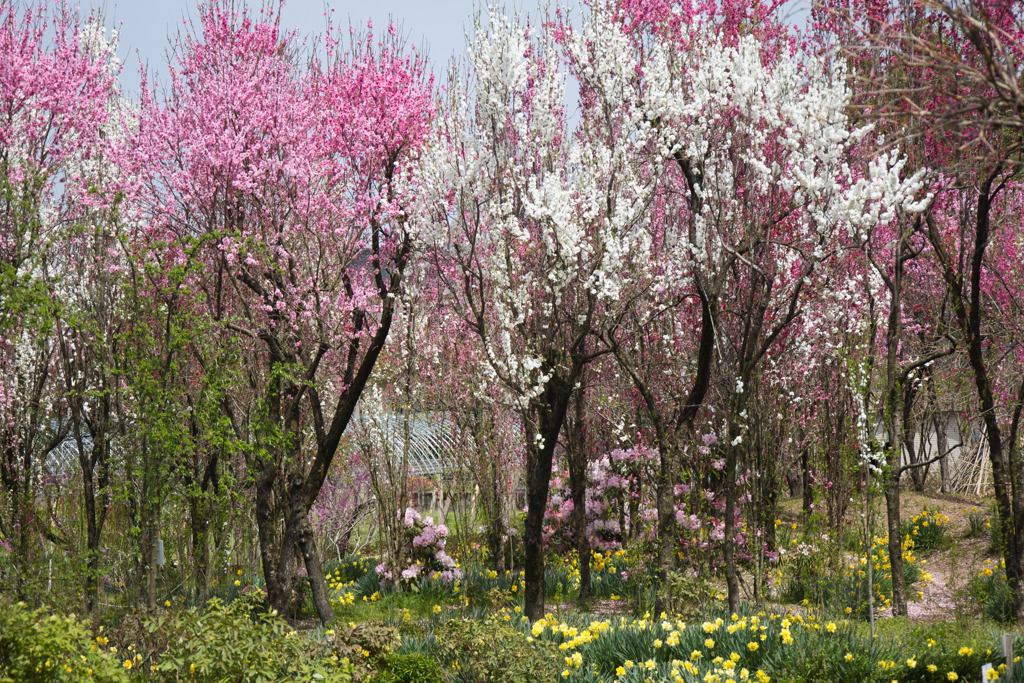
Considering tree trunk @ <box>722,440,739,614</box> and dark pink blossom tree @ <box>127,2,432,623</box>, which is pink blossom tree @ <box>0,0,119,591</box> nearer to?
dark pink blossom tree @ <box>127,2,432,623</box>

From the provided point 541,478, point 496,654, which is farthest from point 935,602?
point 496,654

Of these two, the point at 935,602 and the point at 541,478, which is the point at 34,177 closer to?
the point at 541,478

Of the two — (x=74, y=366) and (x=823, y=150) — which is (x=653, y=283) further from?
(x=74, y=366)

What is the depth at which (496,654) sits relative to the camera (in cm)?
523

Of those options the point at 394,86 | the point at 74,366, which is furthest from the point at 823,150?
the point at 74,366

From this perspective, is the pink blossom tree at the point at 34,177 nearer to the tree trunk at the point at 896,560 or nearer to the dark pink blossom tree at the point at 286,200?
the dark pink blossom tree at the point at 286,200

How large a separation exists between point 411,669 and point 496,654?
94 cm

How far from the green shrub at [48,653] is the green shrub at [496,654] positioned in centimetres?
194

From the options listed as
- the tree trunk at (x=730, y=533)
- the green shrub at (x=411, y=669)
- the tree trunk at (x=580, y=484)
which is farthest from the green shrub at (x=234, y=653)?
the tree trunk at (x=580, y=484)

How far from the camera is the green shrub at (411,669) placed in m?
5.83

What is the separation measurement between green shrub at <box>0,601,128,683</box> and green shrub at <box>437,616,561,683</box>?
1944 mm

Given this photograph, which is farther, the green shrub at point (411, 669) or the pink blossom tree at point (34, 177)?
the pink blossom tree at point (34, 177)

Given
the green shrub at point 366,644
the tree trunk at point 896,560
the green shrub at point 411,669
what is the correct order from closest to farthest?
the green shrub at point 366,644 → the green shrub at point 411,669 → the tree trunk at point 896,560

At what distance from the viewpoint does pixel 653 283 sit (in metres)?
8.66
